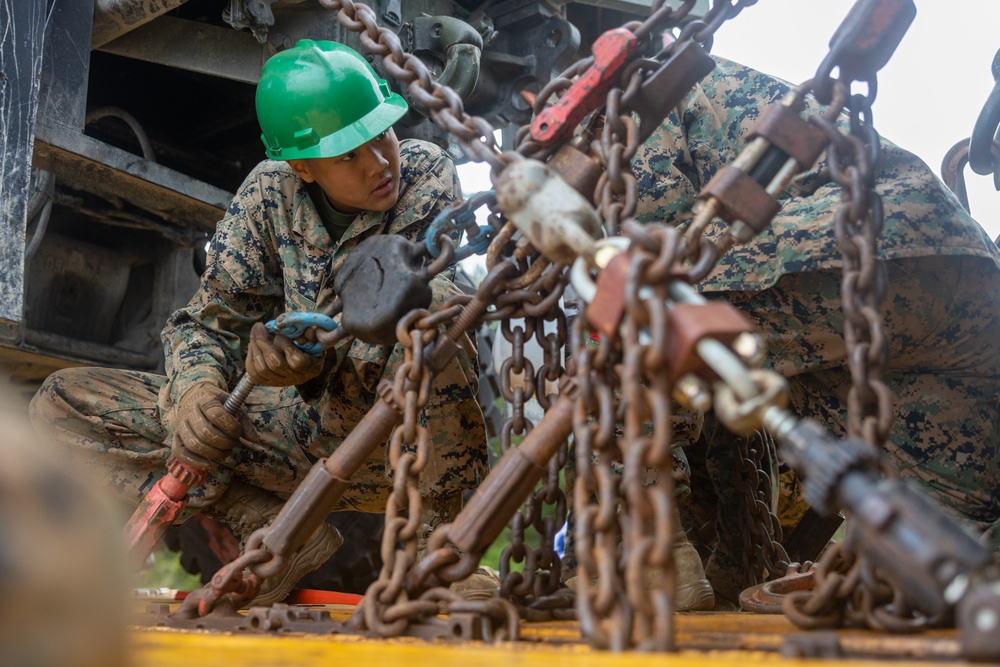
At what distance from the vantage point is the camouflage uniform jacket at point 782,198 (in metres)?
2.40

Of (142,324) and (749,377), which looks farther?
(142,324)

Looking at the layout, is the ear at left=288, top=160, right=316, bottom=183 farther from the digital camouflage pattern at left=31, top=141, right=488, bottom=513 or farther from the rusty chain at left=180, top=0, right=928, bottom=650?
the rusty chain at left=180, top=0, right=928, bottom=650

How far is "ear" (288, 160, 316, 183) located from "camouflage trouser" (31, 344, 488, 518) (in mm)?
627

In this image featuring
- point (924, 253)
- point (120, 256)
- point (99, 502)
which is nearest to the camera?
point (99, 502)

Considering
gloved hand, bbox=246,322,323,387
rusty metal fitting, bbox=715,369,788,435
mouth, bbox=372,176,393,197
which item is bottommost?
rusty metal fitting, bbox=715,369,788,435

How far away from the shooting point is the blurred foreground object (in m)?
0.80

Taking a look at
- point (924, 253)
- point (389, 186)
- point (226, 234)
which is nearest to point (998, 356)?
point (924, 253)

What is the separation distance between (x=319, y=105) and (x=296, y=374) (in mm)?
810

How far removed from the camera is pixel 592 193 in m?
1.85

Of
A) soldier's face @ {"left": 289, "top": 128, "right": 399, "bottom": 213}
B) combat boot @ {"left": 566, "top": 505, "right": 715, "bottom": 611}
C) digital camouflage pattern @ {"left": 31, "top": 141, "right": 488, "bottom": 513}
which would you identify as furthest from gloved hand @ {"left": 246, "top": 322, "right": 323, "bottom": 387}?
combat boot @ {"left": 566, "top": 505, "right": 715, "bottom": 611}

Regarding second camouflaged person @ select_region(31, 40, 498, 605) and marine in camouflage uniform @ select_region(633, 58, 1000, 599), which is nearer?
marine in camouflage uniform @ select_region(633, 58, 1000, 599)

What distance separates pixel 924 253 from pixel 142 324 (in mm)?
3341

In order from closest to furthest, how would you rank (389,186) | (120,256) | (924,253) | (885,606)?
(885,606) → (924,253) → (389,186) → (120,256)

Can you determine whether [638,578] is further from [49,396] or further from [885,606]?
[49,396]
